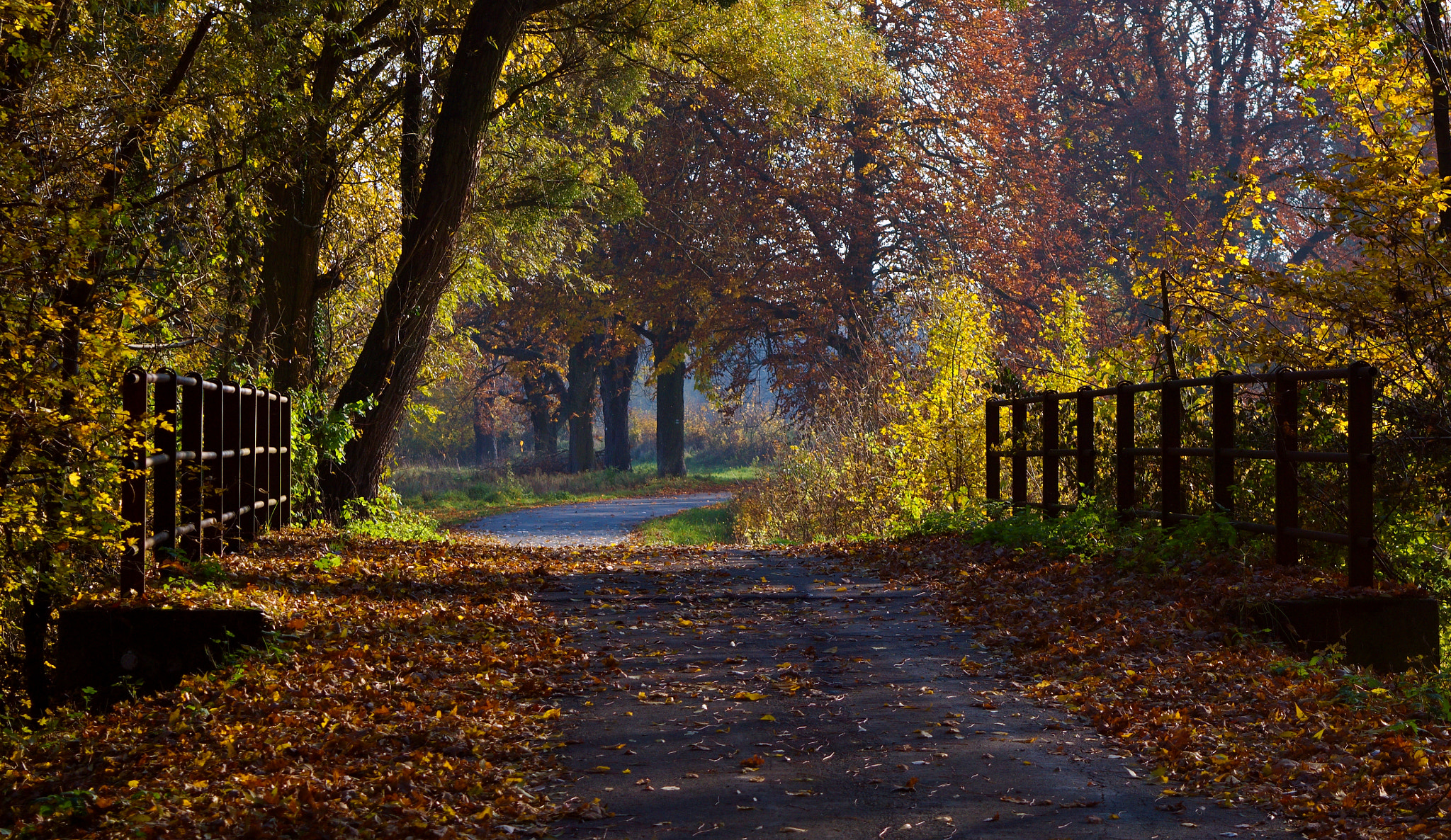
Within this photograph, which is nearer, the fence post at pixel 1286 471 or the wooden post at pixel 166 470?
the wooden post at pixel 166 470

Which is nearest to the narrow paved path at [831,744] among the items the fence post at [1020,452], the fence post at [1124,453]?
the fence post at [1124,453]

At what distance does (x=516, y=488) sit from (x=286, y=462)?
20.8m

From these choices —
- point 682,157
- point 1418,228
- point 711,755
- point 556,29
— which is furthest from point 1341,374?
point 682,157

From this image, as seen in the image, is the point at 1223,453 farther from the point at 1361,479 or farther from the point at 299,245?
the point at 299,245

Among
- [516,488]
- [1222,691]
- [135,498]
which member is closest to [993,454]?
[1222,691]

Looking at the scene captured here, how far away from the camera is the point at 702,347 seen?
33.4 m

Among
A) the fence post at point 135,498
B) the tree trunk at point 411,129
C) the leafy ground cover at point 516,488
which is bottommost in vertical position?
the leafy ground cover at point 516,488

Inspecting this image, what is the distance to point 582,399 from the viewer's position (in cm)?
4075

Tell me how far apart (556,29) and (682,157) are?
16646mm

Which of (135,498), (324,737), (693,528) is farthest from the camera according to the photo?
(693,528)

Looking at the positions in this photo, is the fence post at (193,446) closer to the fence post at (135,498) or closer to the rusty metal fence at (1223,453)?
the fence post at (135,498)

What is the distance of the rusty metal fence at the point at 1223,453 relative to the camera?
297 inches

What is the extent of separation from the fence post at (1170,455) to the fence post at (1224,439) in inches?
23.1

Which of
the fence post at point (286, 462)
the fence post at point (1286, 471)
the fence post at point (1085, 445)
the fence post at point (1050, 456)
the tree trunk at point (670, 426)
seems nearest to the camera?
the fence post at point (1286, 471)
